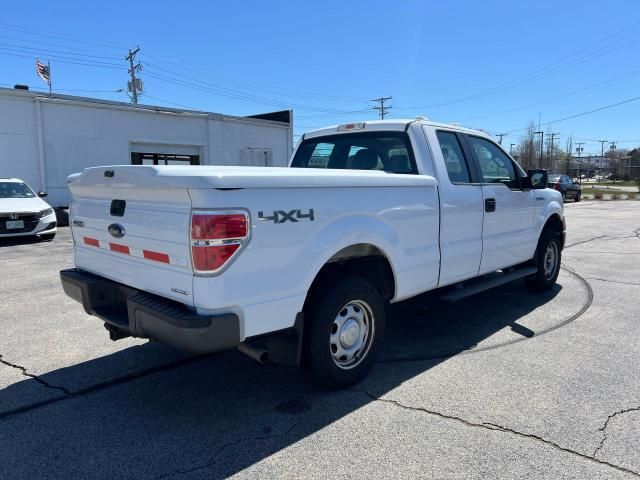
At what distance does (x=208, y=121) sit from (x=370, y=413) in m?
20.2

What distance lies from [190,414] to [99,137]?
17.8 metres

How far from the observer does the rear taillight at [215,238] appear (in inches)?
110

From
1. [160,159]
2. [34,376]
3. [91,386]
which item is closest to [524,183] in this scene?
[91,386]

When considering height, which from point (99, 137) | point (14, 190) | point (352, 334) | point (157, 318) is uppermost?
point (99, 137)

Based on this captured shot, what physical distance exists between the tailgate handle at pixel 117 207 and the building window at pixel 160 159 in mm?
17771

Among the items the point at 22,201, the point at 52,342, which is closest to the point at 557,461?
the point at 52,342

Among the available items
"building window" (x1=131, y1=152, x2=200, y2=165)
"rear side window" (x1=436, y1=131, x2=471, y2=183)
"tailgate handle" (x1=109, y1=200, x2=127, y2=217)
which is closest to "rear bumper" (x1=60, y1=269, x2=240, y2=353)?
"tailgate handle" (x1=109, y1=200, x2=127, y2=217)

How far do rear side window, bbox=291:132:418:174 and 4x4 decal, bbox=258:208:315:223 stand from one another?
1.55 meters

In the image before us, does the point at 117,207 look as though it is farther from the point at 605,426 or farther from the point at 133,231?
the point at 605,426

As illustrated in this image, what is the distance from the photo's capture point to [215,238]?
281 centimetres

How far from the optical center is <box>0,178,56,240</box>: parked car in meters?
11.5

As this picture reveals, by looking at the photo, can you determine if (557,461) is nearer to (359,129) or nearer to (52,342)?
(359,129)

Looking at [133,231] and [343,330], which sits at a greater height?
[133,231]

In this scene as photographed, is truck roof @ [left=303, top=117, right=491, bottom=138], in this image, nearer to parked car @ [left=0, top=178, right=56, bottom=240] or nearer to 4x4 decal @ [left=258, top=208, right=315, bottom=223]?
4x4 decal @ [left=258, top=208, right=315, bottom=223]
